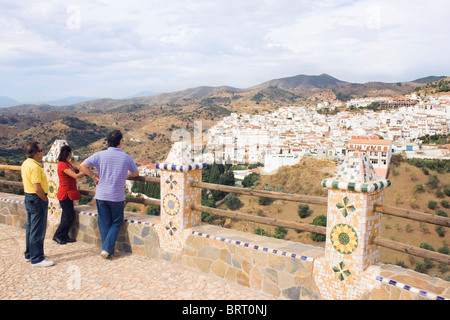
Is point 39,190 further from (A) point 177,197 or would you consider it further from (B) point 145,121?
(B) point 145,121

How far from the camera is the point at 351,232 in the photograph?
272cm

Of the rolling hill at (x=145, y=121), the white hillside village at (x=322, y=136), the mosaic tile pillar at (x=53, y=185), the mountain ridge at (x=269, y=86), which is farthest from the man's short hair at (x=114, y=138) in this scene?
the mountain ridge at (x=269, y=86)

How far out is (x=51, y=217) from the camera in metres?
5.03

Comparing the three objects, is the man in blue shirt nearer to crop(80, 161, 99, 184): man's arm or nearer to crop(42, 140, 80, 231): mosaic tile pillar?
crop(80, 161, 99, 184): man's arm

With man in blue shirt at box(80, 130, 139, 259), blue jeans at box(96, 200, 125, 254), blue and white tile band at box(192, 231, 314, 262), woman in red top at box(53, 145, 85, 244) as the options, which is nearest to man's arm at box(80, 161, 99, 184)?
man in blue shirt at box(80, 130, 139, 259)

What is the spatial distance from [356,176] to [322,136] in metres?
52.5

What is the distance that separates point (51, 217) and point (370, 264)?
4.18 metres

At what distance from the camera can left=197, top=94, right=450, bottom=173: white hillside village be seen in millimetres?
40969

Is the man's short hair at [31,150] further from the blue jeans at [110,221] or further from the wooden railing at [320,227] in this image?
the wooden railing at [320,227]

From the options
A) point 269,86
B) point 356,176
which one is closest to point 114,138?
point 356,176

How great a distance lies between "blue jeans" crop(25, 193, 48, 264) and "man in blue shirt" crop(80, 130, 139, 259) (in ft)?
1.80

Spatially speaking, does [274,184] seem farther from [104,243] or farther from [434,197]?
[104,243]

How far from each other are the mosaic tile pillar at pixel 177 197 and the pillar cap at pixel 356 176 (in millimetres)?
1554
